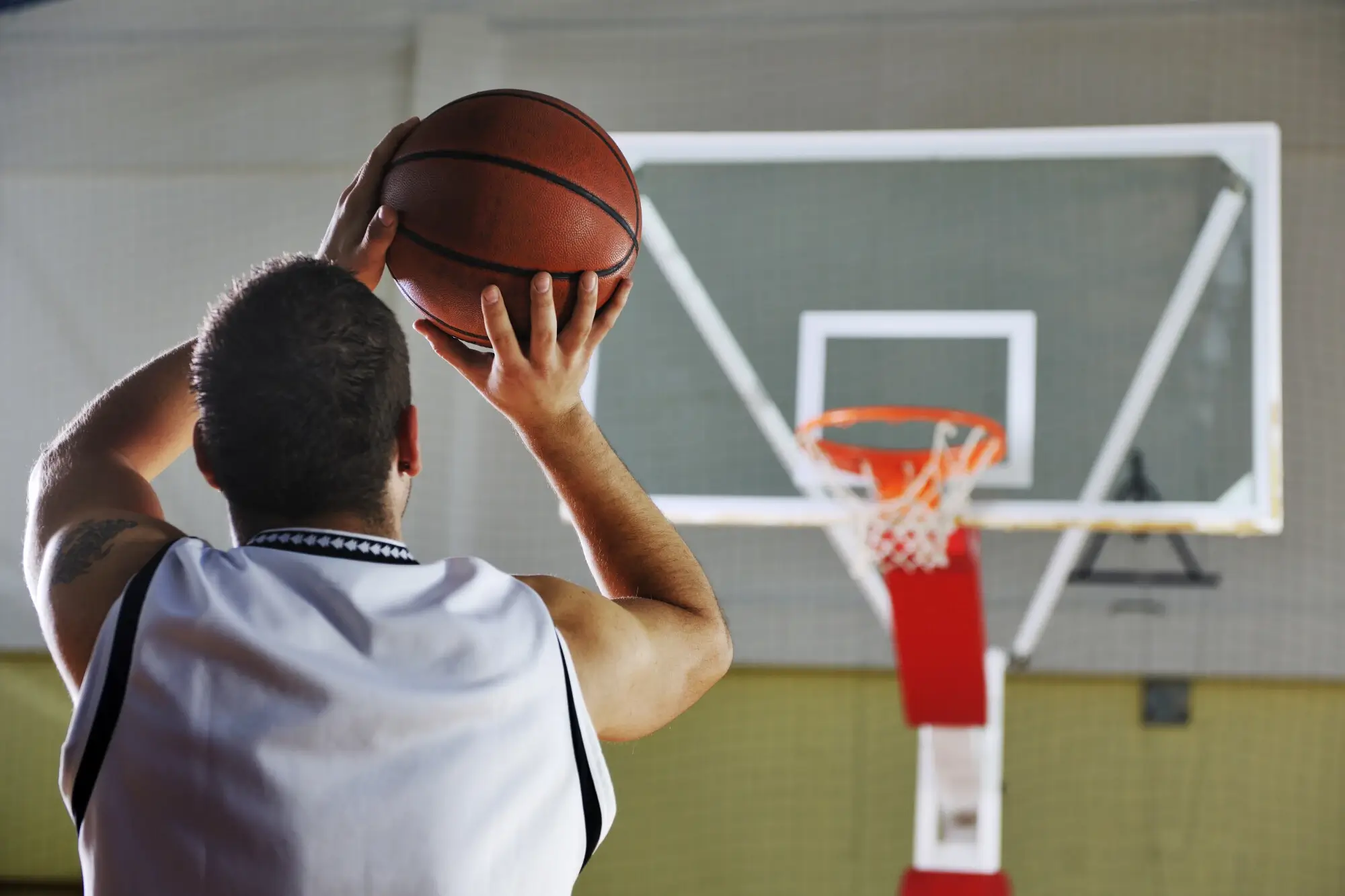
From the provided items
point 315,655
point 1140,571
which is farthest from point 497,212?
point 1140,571

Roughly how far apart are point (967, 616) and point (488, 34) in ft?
12.2

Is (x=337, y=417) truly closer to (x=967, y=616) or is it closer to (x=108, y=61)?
(x=967, y=616)

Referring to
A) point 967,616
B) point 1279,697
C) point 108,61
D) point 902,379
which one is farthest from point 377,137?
point 1279,697

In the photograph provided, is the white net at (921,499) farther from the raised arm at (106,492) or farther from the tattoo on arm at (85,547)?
the tattoo on arm at (85,547)

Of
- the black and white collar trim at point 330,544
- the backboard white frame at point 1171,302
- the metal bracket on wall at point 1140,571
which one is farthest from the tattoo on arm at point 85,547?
the metal bracket on wall at point 1140,571

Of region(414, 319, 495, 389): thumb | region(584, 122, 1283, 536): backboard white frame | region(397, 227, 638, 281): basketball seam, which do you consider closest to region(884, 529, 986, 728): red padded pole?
region(584, 122, 1283, 536): backboard white frame

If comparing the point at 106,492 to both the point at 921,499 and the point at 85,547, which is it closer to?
the point at 85,547

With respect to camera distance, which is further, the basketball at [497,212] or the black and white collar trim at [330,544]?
the basketball at [497,212]

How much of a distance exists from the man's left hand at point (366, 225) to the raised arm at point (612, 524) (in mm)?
190

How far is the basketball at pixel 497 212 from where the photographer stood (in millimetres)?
1403

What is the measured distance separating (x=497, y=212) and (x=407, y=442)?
50cm

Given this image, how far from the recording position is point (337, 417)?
96 cm

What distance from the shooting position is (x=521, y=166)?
148 cm

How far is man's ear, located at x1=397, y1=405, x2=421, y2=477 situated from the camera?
101 centimetres
